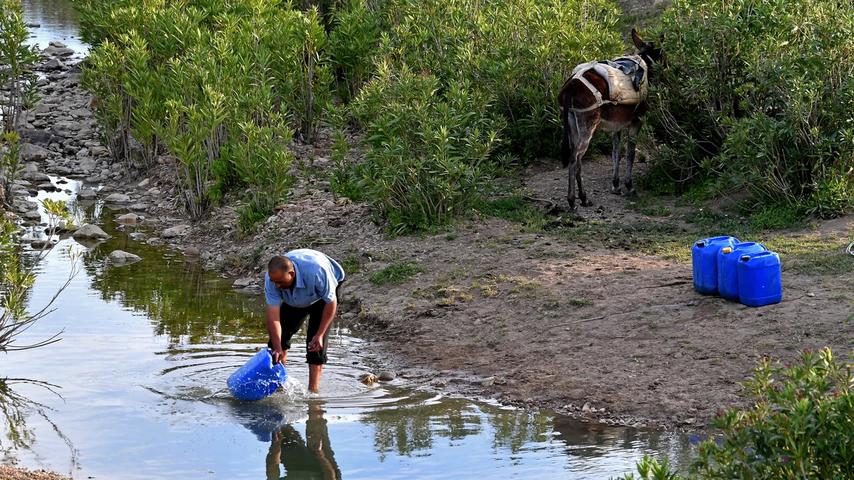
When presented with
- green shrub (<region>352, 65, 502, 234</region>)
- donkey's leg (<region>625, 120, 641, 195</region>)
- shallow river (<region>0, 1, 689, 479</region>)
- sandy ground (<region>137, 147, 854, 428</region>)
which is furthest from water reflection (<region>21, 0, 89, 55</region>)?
shallow river (<region>0, 1, 689, 479</region>)

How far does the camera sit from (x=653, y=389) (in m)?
7.52

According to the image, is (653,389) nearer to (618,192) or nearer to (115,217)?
(618,192)

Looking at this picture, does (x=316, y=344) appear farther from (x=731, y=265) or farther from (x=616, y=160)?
(x=616, y=160)

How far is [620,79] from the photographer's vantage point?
37.5 feet

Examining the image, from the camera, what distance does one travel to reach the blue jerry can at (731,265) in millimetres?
8258

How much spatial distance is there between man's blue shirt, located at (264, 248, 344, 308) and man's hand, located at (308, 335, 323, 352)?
24 centimetres

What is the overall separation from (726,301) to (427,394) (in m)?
2.39

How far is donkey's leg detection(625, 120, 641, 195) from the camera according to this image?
39.6 feet

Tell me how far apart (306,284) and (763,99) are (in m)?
5.85

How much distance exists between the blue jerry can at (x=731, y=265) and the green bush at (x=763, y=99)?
2.26 m

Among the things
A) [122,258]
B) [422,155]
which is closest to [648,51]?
[422,155]

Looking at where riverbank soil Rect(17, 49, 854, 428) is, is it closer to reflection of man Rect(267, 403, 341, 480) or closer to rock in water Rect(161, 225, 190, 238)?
rock in water Rect(161, 225, 190, 238)

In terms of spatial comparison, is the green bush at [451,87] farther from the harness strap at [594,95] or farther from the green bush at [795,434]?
the green bush at [795,434]

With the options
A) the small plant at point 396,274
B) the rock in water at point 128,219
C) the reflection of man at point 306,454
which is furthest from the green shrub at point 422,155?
the reflection of man at point 306,454
